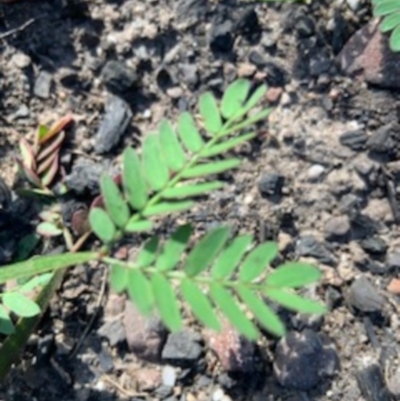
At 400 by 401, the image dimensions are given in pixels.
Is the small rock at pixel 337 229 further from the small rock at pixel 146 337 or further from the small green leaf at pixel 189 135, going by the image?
the small green leaf at pixel 189 135

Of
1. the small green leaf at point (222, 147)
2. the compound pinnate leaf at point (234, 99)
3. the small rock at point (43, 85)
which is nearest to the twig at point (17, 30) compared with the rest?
the small rock at point (43, 85)

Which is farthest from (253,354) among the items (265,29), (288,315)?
(265,29)

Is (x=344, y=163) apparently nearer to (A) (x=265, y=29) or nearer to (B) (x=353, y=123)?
(B) (x=353, y=123)

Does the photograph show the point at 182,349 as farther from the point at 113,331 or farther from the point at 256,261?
the point at 256,261

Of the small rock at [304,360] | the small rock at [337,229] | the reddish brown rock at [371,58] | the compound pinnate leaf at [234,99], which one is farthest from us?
the reddish brown rock at [371,58]

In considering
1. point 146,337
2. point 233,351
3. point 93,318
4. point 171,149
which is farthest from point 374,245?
point 171,149

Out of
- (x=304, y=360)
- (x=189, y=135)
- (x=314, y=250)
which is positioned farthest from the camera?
(x=314, y=250)

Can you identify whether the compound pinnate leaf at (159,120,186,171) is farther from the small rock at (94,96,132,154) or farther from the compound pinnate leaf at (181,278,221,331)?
the small rock at (94,96,132,154)

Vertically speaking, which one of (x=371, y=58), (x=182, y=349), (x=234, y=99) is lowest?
(x=182, y=349)
